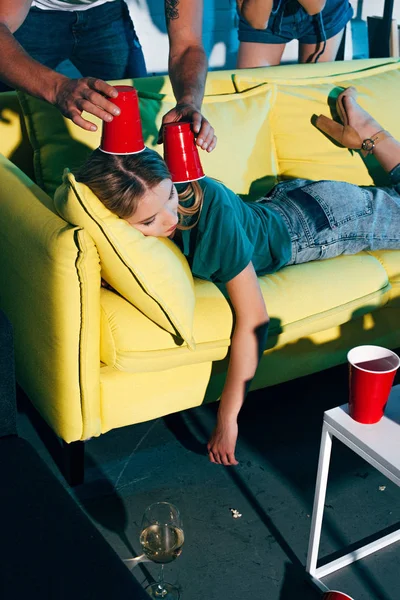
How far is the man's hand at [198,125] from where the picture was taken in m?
1.72

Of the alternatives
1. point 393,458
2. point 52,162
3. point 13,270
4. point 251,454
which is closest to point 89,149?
point 52,162

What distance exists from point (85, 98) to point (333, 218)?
0.99 metres

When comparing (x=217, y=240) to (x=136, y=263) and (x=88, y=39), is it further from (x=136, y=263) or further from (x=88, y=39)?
(x=88, y=39)

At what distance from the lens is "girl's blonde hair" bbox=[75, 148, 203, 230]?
5.55 feet

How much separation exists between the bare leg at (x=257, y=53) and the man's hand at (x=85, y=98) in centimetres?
186

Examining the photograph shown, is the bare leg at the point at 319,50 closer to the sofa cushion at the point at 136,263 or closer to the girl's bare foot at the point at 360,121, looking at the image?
→ the girl's bare foot at the point at 360,121

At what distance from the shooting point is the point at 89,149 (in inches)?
87.4

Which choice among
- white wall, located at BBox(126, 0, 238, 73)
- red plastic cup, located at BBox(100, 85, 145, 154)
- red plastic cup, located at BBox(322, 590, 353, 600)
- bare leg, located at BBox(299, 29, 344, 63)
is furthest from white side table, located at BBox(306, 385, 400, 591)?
white wall, located at BBox(126, 0, 238, 73)

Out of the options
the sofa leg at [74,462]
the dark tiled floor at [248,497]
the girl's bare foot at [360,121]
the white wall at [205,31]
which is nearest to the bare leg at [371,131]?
the girl's bare foot at [360,121]

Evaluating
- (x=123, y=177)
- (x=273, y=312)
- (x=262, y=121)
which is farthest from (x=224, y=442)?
(x=262, y=121)

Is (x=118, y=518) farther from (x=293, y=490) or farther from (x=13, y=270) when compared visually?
(x=13, y=270)

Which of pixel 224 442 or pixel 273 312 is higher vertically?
pixel 273 312

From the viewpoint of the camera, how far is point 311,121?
262 centimetres

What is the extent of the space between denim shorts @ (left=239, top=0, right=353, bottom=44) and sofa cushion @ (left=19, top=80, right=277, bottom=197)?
32.6 inches
